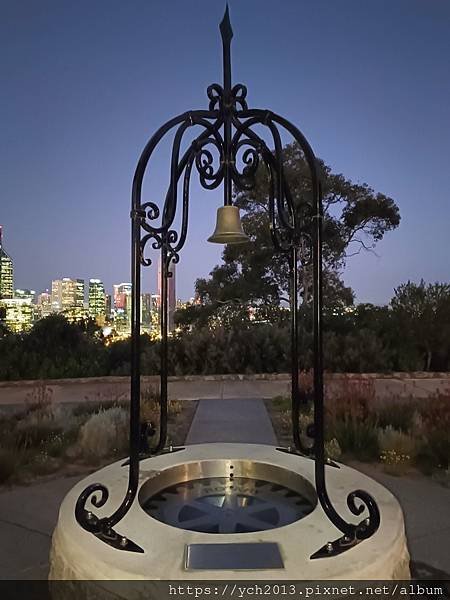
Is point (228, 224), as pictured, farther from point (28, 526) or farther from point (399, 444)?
point (399, 444)

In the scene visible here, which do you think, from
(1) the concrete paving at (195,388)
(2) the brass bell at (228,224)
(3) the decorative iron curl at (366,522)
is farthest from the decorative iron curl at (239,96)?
(1) the concrete paving at (195,388)

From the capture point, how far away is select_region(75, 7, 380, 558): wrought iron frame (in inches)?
67.9

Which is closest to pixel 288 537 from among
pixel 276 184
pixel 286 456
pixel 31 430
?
pixel 286 456

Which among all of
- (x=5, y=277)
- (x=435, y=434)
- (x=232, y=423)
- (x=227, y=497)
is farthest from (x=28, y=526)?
(x=5, y=277)

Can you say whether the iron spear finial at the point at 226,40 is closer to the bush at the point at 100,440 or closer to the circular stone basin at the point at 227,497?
the circular stone basin at the point at 227,497

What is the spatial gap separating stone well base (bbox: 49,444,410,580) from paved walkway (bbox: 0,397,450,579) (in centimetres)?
100

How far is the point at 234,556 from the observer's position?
60.3 inches

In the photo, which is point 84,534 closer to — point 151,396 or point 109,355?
point 151,396

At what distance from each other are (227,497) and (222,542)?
76 centimetres

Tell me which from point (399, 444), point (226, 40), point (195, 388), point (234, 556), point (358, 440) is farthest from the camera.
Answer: point (195, 388)

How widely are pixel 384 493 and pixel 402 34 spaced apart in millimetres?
9026

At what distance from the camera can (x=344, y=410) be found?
5398mm

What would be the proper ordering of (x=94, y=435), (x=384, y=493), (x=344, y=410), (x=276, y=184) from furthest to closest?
(x=344, y=410)
(x=94, y=435)
(x=276, y=184)
(x=384, y=493)

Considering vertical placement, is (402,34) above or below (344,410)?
above
